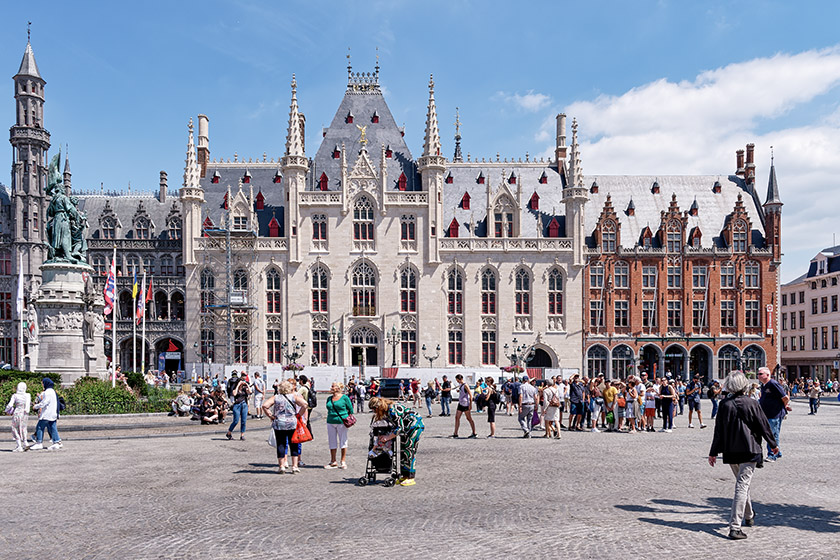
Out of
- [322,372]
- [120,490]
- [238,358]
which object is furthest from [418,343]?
[120,490]

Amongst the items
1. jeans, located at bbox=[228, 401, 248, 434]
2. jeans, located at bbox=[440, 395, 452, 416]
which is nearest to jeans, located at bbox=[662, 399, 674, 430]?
jeans, located at bbox=[440, 395, 452, 416]

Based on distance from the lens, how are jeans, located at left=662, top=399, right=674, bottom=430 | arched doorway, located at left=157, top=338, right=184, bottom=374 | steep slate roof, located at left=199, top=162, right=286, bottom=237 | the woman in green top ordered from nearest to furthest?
the woman in green top
jeans, located at left=662, top=399, right=674, bottom=430
steep slate roof, located at left=199, top=162, right=286, bottom=237
arched doorway, located at left=157, top=338, right=184, bottom=374

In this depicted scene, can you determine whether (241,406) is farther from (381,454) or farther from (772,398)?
(772,398)

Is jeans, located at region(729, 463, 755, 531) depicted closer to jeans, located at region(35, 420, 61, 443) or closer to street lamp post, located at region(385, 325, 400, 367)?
jeans, located at region(35, 420, 61, 443)

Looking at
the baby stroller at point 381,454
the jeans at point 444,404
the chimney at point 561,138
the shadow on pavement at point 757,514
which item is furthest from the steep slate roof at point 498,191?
the shadow on pavement at point 757,514

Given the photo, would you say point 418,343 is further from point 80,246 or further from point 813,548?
point 813,548

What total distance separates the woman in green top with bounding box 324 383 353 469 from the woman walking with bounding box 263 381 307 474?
62cm

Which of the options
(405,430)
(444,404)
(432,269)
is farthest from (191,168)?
(405,430)

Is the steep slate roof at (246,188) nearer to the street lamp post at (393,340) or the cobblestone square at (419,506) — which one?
the street lamp post at (393,340)

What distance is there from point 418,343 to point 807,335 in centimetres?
4208

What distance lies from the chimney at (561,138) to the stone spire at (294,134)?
23.3 meters

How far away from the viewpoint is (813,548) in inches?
356

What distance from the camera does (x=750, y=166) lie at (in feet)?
214

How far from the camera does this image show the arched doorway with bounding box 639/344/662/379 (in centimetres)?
6069
